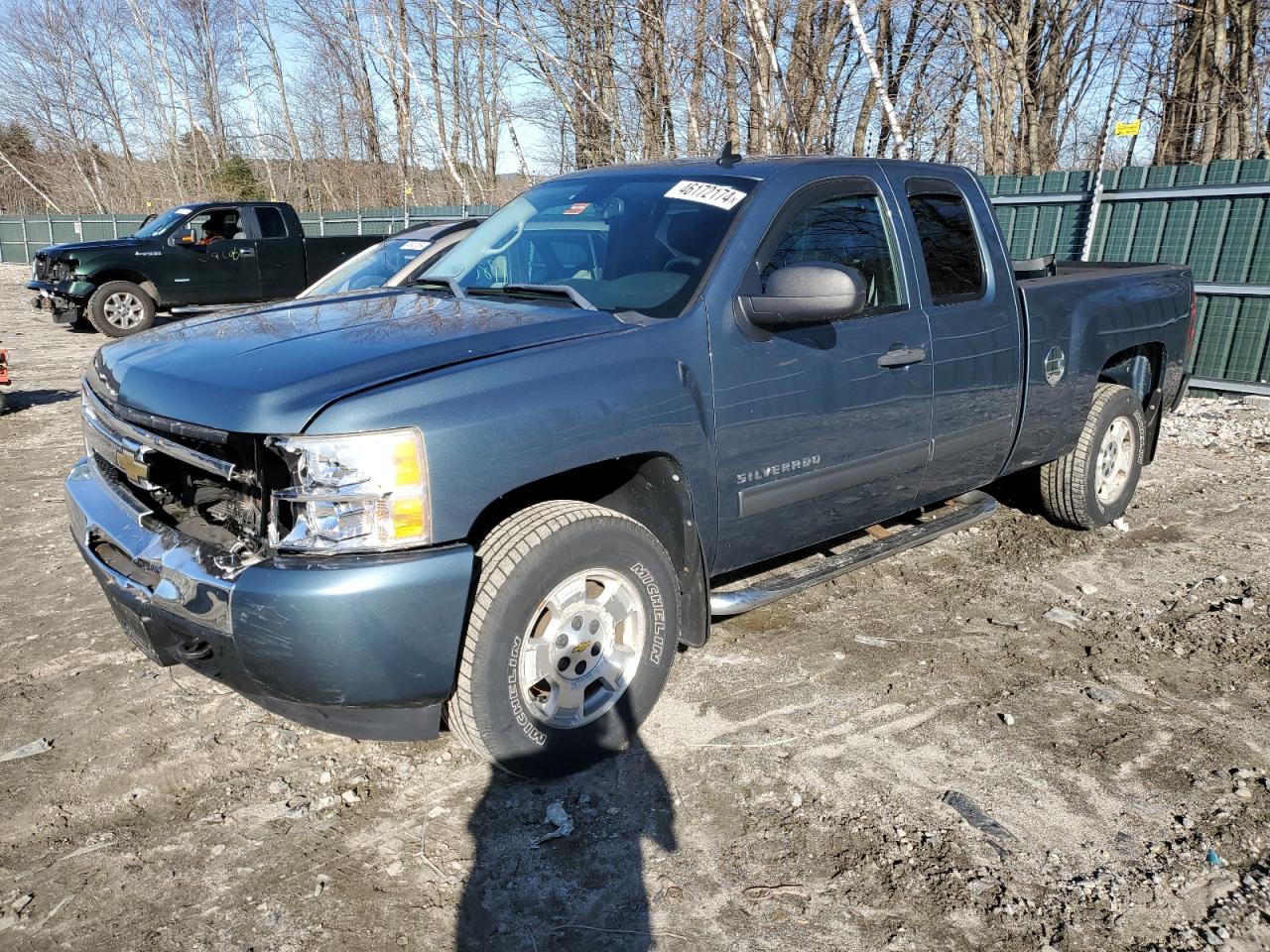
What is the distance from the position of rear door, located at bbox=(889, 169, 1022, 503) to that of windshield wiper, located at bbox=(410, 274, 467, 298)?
190 cm

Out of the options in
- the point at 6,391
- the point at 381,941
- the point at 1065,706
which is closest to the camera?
the point at 381,941

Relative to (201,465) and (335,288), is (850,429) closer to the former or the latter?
(201,465)

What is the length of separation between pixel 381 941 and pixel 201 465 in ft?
4.44

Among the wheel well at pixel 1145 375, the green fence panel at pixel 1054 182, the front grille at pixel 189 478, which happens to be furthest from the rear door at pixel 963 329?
the green fence panel at pixel 1054 182

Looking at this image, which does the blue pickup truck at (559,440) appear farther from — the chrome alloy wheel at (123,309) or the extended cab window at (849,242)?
the chrome alloy wheel at (123,309)

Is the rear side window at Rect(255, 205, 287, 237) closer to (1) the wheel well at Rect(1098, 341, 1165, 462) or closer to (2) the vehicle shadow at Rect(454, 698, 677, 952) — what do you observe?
(1) the wheel well at Rect(1098, 341, 1165, 462)

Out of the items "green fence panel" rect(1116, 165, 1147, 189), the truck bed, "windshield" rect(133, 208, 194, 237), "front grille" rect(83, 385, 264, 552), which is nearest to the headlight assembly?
"front grille" rect(83, 385, 264, 552)

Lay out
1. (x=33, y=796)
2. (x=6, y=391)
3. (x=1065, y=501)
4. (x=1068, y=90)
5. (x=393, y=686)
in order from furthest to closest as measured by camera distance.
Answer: (x=1068, y=90), (x=6, y=391), (x=1065, y=501), (x=33, y=796), (x=393, y=686)

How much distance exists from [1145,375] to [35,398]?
9.53m

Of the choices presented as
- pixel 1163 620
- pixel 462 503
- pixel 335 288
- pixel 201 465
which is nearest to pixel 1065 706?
pixel 1163 620

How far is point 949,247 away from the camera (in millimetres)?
4289

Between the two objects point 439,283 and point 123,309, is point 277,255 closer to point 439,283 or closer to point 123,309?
point 123,309

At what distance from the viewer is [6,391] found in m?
9.27

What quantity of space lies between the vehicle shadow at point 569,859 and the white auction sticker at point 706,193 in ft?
6.48
